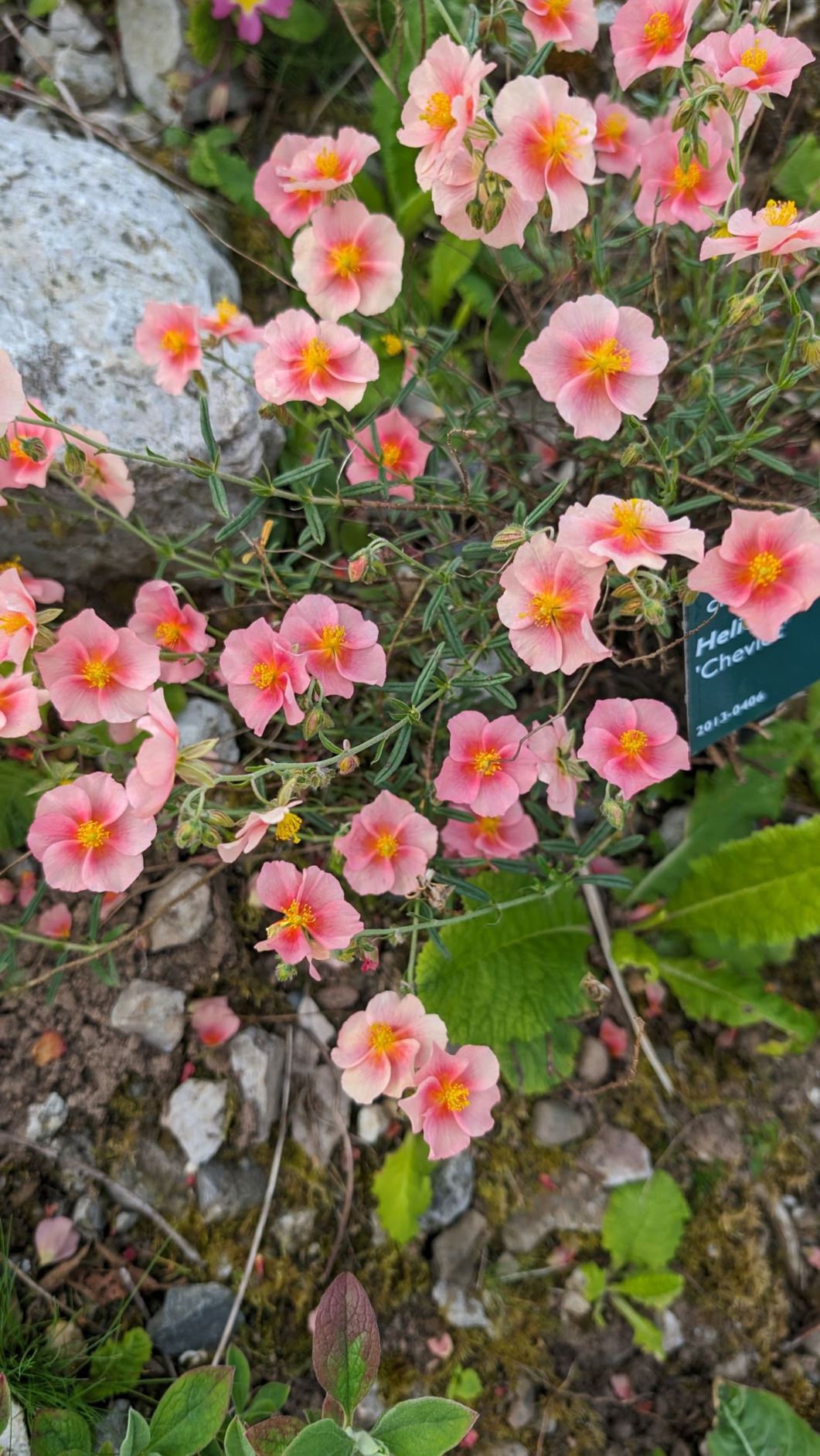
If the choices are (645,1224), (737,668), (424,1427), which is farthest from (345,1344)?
(737,668)

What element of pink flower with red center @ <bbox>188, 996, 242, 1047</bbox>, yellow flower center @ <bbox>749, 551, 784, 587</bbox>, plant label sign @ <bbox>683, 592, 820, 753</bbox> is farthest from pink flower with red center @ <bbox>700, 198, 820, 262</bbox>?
pink flower with red center @ <bbox>188, 996, 242, 1047</bbox>

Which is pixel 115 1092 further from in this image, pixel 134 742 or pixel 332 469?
pixel 332 469

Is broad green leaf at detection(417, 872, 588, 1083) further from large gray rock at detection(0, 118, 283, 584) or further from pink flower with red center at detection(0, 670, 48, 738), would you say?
large gray rock at detection(0, 118, 283, 584)

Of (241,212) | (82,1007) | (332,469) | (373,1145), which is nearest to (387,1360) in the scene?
(373,1145)

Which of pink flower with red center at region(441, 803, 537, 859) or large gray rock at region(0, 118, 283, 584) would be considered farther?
large gray rock at region(0, 118, 283, 584)

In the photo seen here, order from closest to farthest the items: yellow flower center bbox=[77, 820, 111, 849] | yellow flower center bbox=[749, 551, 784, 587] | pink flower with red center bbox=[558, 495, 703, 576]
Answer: pink flower with red center bbox=[558, 495, 703, 576], yellow flower center bbox=[749, 551, 784, 587], yellow flower center bbox=[77, 820, 111, 849]

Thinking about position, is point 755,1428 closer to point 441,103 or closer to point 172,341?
point 172,341
